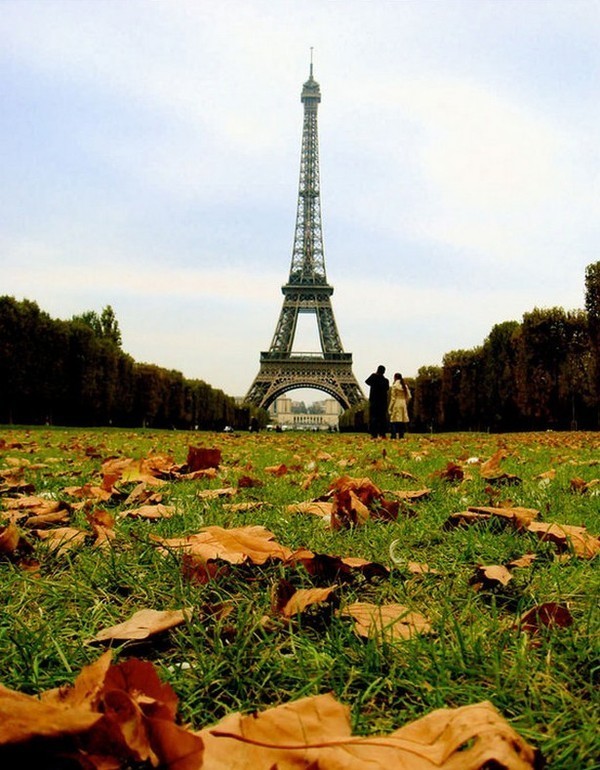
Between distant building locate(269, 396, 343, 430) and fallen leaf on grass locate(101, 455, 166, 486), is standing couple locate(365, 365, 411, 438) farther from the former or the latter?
distant building locate(269, 396, 343, 430)

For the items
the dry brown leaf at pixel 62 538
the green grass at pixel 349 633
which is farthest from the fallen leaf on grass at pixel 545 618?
the dry brown leaf at pixel 62 538

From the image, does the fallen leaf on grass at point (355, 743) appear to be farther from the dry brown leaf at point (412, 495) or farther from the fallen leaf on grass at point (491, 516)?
the dry brown leaf at point (412, 495)

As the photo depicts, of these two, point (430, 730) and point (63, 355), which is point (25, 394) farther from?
point (430, 730)

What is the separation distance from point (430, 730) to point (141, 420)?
38.3 meters

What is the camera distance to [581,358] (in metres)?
28.7

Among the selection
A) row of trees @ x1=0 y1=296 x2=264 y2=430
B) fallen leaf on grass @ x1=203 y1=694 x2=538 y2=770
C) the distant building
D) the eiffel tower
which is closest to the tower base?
the eiffel tower

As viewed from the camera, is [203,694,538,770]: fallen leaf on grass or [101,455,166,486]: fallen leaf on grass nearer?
[203,694,538,770]: fallen leaf on grass

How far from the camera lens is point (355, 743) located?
0.89 metres

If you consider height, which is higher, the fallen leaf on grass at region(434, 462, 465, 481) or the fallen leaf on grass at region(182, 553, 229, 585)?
the fallen leaf on grass at region(434, 462, 465, 481)

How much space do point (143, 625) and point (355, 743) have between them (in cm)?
68

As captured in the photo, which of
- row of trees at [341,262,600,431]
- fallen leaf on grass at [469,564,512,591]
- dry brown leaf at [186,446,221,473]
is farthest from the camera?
row of trees at [341,262,600,431]

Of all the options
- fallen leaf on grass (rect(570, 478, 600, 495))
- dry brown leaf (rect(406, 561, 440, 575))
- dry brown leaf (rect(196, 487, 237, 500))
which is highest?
fallen leaf on grass (rect(570, 478, 600, 495))

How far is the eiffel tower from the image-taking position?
2083 inches

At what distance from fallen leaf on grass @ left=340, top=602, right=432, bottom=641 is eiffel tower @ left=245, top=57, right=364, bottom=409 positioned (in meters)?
50.4
